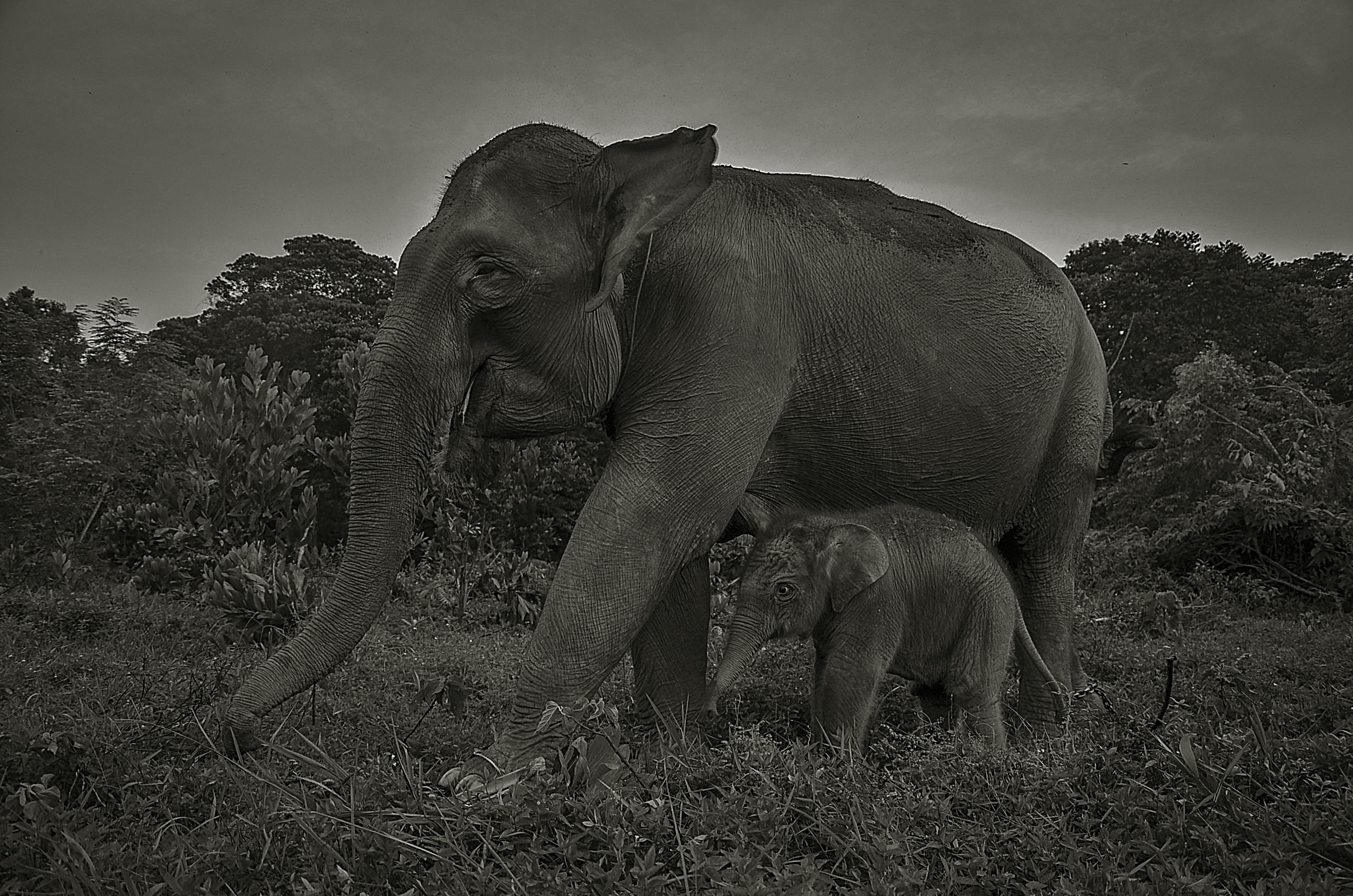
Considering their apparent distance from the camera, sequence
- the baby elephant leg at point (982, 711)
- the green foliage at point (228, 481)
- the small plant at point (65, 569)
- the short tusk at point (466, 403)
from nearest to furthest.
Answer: the short tusk at point (466, 403)
the baby elephant leg at point (982, 711)
the small plant at point (65, 569)
the green foliage at point (228, 481)

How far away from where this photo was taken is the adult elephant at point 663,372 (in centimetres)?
325

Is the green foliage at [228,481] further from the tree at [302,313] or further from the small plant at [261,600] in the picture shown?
the tree at [302,313]

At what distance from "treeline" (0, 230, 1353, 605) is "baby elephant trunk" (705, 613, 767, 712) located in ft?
15.9

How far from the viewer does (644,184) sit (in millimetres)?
3391

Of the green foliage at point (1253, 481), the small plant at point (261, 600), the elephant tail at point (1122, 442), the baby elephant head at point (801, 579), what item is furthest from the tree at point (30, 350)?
the green foliage at point (1253, 481)

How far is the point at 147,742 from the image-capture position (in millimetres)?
3363

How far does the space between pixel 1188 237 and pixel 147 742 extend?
63.3ft

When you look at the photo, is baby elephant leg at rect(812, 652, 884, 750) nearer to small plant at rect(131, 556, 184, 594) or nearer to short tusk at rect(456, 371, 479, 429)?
short tusk at rect(456, 371, 479, 429)

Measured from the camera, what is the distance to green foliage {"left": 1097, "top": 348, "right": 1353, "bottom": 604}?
33.4 ft

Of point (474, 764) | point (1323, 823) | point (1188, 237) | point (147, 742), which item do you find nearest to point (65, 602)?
point (147, 742)

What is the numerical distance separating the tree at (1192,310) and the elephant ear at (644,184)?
568 inches

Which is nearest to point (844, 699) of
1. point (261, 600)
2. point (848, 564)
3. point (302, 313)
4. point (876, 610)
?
point (876, 610)

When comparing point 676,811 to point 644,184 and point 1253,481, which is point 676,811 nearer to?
point 644,184

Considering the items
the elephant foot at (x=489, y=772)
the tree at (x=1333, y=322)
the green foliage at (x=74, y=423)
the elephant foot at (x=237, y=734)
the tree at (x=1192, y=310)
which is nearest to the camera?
the elephant foot at (x=489, y=772)
